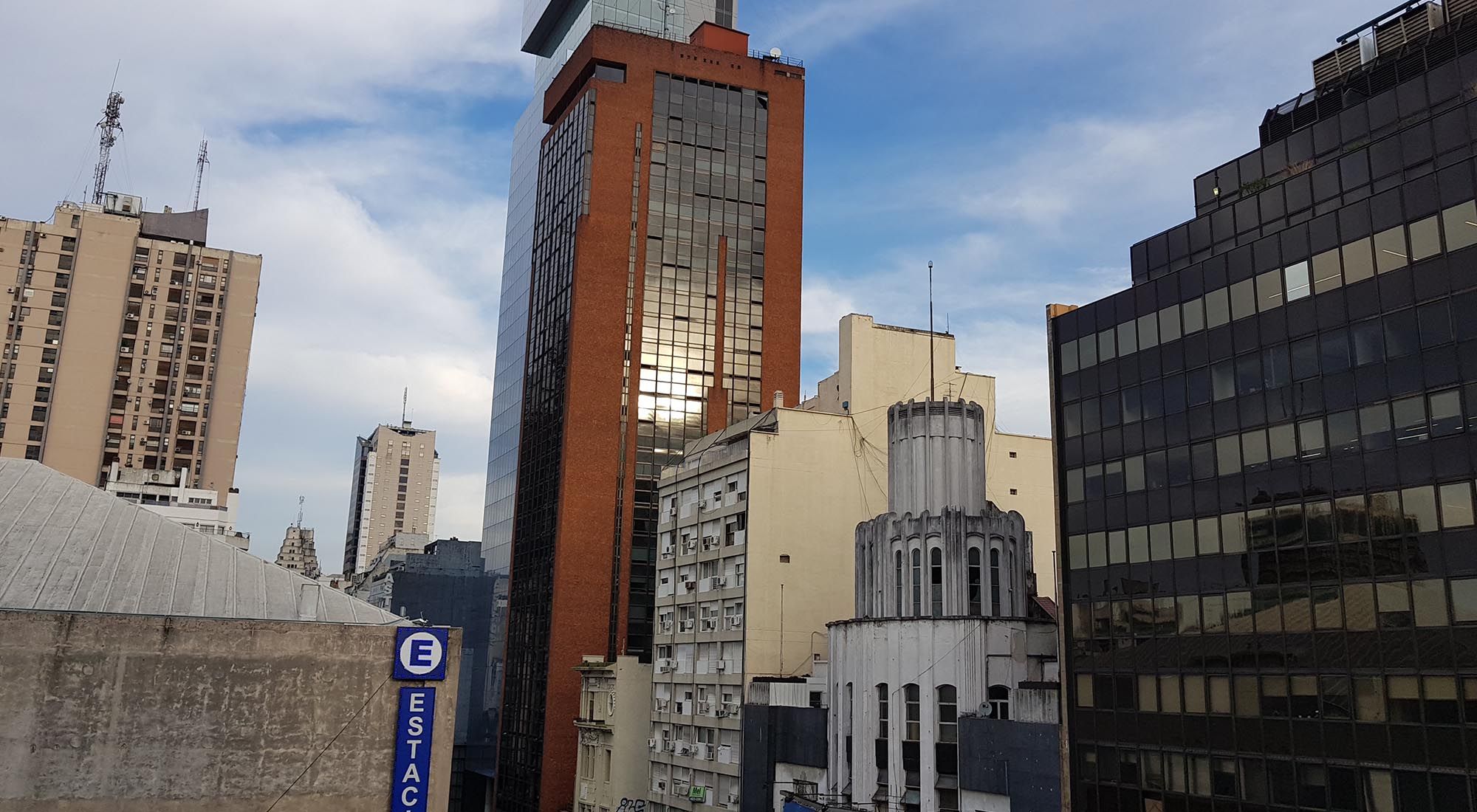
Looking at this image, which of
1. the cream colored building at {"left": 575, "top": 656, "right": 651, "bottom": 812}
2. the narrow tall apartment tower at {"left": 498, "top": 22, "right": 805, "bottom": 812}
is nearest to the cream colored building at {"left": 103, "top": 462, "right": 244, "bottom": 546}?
the narrow tall apartment tower at {"left": 498, "top": 22, "right": 805, "bottom": 812}

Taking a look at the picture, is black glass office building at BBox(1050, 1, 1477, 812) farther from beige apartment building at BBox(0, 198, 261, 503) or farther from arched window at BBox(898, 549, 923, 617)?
beige apartment building at BBox(0, 198, 261, 503)

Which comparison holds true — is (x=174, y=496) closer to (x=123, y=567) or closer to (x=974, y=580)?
(x=123, y=567)

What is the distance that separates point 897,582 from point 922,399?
1067 inches

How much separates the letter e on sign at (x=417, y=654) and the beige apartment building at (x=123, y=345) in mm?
102882

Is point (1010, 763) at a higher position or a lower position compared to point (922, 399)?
lower

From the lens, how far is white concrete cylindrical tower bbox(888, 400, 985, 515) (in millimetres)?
66062

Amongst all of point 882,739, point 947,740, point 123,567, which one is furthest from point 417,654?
point 947,740

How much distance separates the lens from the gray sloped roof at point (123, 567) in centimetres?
4550

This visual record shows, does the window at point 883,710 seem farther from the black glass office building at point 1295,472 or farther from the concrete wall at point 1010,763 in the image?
the black glass office building at point 1295,472

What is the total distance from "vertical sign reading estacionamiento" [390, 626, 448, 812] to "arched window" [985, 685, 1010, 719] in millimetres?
27695

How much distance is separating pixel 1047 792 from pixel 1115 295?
23.5 meters

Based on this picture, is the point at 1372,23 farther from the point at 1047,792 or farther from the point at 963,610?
the point at 1047,792

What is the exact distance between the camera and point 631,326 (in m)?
112

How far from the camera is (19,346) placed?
13312 cm
